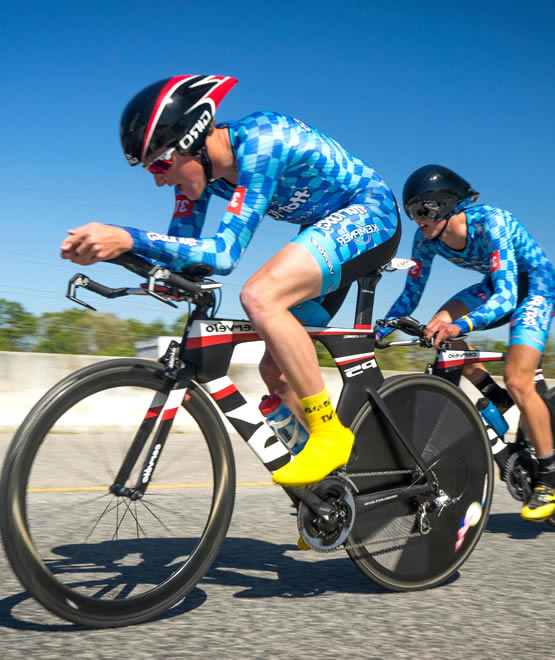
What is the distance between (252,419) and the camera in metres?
3.09

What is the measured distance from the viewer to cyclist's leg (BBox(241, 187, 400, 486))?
291 centimetres

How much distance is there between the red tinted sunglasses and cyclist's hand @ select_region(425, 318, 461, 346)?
70.9 inches

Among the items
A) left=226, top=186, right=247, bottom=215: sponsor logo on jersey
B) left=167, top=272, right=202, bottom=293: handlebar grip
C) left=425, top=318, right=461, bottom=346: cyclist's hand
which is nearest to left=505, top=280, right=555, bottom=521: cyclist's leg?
left=425, top=318, right=461, bottom=346: cyclist's hand

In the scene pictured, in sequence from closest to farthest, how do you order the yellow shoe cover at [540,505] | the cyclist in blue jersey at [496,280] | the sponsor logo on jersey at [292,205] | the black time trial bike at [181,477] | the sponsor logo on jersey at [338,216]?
the black time trial bike at [181,477] < the sponsor logo on jersey at [338,216] < the sponsor logo on jersey at [292,205] < the yellow shoe cover at [540,505] < the cyclist in blue jersey at [496,280]

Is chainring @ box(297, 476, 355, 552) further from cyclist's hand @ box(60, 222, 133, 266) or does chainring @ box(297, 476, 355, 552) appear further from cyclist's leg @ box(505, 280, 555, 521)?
cyclist's leg @ box(505, 280, 555, 521)

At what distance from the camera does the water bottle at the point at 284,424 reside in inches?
128

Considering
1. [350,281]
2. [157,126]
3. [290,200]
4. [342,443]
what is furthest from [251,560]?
[157,126]

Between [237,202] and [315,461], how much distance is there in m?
1.05

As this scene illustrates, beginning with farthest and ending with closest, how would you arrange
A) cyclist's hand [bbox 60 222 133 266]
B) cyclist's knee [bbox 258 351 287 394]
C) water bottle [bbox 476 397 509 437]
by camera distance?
water bottle [bbox 476 397 509 437]
cyclist's knee [bbox 258 351 287 394]
cyclist's hand [bbox 60 222 133 266]

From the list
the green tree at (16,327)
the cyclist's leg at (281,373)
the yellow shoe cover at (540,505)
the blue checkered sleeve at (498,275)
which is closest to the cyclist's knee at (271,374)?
the cyclist's leg at (281,373)

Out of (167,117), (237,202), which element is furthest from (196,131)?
(237,202)

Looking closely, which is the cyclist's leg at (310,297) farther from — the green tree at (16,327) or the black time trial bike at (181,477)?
the green tree at (16,327)

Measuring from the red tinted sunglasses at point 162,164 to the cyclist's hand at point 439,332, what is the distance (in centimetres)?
180

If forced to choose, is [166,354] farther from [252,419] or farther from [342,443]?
[342,443]
